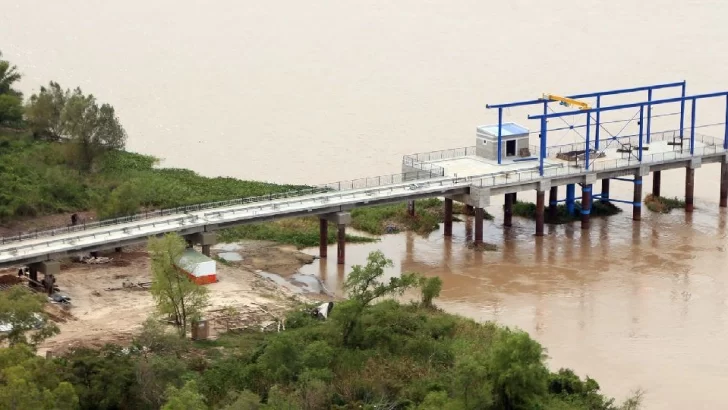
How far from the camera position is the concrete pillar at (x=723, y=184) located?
6406cm

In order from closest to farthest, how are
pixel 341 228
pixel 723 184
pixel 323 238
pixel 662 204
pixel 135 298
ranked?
pixel 135 298
pixel 341 228
pixel 323 238
pixel 662 204
pixel 723 184

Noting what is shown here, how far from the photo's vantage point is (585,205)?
6047cm

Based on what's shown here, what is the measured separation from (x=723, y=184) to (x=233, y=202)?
2163 centimetres

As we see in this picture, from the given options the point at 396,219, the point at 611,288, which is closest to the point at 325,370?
the point at 611,288

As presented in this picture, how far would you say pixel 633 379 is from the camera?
44375 mm

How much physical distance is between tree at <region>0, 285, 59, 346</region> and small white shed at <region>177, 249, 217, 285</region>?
806 cm

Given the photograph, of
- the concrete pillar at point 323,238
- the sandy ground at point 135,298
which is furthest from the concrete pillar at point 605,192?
the sandy ground at point 135,298

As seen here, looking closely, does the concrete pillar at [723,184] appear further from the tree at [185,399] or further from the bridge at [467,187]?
the tree at [185,399]

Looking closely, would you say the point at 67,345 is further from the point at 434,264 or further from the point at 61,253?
the point at 434,264

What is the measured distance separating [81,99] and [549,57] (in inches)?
1214

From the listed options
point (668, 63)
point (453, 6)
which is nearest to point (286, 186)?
point (668, 63)

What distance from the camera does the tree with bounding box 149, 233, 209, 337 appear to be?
44.0 metres

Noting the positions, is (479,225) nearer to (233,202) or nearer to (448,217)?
(448,217)

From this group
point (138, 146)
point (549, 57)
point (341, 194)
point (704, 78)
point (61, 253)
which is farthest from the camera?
point (549, 57)
